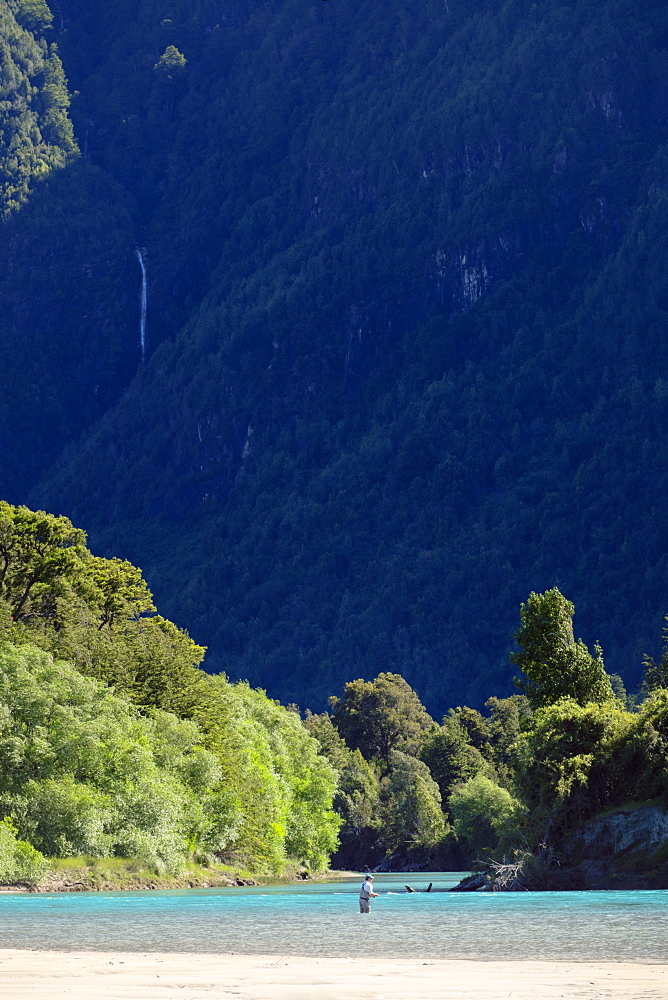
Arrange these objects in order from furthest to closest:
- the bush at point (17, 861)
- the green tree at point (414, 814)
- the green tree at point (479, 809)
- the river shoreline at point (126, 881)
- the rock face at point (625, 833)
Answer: the green tree at point (414, 814), the green tree at point (479, 809), the river shoreline at point (126, 881), the rock face at point (625, 833), the bush at point (17, 861)

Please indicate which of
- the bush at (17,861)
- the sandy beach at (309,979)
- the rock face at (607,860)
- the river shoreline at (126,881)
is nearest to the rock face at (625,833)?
the rock face at (607,860)

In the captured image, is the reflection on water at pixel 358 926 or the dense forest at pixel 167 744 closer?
the reflection on water at pixel 358 926

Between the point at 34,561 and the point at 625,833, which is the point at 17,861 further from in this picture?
the point at 625,833

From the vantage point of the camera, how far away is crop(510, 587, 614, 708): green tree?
100000 millimetres

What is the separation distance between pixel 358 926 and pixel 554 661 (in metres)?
46.2

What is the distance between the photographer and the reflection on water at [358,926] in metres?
45.6

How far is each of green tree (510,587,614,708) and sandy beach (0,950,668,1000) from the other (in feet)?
195

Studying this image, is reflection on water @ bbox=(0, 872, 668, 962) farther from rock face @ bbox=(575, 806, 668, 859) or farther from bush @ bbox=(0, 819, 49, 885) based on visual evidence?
rock face @ bbox=(575, 806, 668, 859)

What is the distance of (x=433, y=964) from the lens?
40.5m

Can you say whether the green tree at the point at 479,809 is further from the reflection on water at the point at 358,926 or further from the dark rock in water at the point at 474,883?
the reflection on water at the point at 358,926

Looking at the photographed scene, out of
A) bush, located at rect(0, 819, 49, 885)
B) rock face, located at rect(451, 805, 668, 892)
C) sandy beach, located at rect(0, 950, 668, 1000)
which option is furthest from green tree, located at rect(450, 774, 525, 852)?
sandy beach, located at rect(0, 950, 668, 1000)

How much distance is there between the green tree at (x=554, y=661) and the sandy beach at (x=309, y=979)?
59.5 meters

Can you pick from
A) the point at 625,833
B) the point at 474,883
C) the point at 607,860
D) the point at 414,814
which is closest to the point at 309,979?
the point at 607,860

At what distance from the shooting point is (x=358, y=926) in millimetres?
57000
